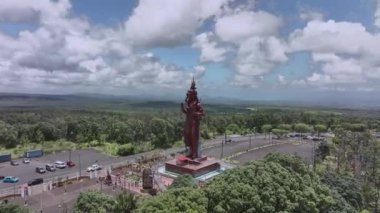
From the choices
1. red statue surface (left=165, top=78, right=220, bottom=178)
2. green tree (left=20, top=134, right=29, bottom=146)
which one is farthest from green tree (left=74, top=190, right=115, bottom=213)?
green tree (left=20, top=134, right=29, bottom=146)

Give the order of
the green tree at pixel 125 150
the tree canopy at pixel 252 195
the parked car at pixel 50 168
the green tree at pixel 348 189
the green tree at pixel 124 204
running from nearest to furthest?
the tree canopy at pixel 252 195 → the green tree at pixel 124 204 → the green tree at pixel 348 189 → the parked car at pixel 50 168 → the green tree at pixel 125 150

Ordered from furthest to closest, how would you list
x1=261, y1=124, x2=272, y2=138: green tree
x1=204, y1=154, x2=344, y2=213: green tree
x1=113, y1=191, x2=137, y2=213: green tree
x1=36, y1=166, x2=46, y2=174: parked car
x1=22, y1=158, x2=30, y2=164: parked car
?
x1=261, y1=124, x2=272, y2=138: green tree
x1=22, y1=158, x2=30, y2=164: parked car
x1=36, y1=166, x2=46, y2=174: parked car
x1=113, y1=191, x2=137, y2=213: green tree
x1=204, y1=154, x2=344, y2=213: green tree

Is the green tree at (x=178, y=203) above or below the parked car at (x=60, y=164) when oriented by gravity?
above

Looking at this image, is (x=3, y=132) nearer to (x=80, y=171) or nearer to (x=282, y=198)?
(x=80, y=171)

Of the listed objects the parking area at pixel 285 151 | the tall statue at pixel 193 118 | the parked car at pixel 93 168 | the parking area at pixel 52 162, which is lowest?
the parking area at pixel 52 162

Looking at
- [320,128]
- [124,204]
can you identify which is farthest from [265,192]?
[320,128]

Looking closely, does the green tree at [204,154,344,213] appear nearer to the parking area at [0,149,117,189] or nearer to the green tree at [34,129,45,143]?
the parking area at [0,149,117,189]

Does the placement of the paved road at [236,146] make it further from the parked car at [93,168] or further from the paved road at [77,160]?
the parked car at [93,168]

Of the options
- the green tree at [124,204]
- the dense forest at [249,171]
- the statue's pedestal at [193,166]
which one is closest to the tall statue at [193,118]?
the statue's pedestal at [193,166]
